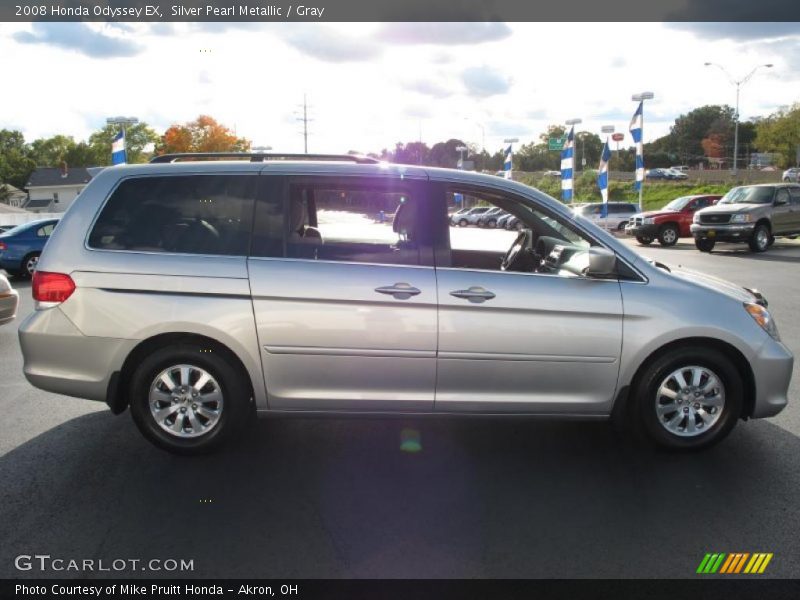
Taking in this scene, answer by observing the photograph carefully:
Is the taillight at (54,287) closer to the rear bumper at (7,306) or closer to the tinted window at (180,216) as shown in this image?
the tinted window at (180,216)

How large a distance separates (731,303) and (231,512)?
3.39 metres

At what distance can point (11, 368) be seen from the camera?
23.6 feet

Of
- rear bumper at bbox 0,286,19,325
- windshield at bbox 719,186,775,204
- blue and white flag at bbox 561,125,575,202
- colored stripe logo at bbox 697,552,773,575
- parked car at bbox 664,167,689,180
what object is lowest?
colored stripe logo at bbox 697,552,773,575

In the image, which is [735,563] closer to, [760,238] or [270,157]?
[270,157]

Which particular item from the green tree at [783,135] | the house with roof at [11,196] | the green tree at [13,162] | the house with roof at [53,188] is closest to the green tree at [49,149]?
the green tree at [13,162]

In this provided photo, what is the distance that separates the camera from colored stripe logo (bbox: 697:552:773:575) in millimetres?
3199

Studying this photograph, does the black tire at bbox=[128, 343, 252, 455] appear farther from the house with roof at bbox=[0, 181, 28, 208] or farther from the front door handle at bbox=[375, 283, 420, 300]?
the house with roof at bbox=[0, 181, 28, 208]

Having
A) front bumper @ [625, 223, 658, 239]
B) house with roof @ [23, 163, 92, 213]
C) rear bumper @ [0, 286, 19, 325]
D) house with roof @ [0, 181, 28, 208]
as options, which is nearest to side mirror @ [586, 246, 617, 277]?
rear bumper @ [0, 286, 19, 325]

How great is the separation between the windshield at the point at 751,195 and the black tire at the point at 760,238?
39.7 inches

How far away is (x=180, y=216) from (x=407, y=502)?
7.71 ft

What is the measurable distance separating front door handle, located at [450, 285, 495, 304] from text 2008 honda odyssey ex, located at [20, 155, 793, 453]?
0.04ft

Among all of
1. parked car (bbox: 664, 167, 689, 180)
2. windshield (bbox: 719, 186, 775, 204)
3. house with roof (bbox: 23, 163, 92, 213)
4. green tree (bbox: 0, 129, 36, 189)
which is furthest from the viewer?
green tree (bbox: 0, 129, 36, 189)
